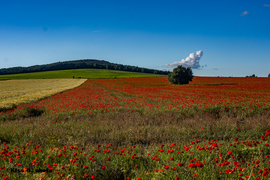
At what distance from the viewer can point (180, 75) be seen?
49.6 meters

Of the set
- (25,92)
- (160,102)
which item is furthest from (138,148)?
(25,92)

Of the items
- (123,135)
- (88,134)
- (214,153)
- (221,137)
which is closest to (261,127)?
(221,137)

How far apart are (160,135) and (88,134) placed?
3104 millimetres

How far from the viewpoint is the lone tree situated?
162 feet

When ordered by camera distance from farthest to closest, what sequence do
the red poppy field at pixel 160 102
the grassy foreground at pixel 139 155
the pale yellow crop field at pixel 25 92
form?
the pale yellow crop field at pixel 25 92
the red poppy field at pixel 160 102
the grassy foreground at pixel 139 155

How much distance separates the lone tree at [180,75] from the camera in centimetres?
4941

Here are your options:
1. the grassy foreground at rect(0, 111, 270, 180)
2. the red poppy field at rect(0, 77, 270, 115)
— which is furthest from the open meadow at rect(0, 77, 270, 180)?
the red poppy field at rect(0, 77, 270, 115)

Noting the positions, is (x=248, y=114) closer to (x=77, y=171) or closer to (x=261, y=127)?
(x=261, y=127)

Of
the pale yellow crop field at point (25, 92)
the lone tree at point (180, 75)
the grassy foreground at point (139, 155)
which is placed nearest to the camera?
the grassy foreground at point (139, 155)

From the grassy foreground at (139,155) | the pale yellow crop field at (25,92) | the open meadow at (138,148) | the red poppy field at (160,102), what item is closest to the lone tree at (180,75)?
the red poppy field at (160,102)

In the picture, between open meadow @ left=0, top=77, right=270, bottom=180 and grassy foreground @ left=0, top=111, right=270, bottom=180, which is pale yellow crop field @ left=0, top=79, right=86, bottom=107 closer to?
open meadow @ left=0, top=77, right=270, bottom=180

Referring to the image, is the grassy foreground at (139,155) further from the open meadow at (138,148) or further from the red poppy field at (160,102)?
the red poppy field at (160,102)

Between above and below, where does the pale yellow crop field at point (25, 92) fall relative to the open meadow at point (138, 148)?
below

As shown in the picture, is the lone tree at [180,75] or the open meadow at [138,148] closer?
the open meadow at [138,148]
